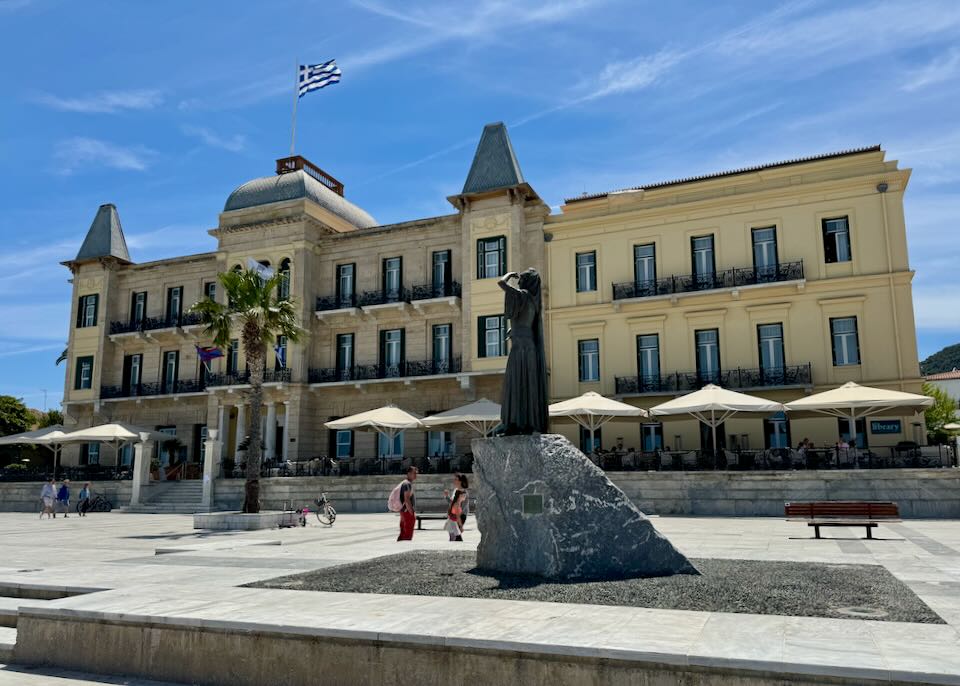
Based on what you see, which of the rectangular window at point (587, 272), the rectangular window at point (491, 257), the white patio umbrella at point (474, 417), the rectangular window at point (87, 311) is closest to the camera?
the white patio umbrella at point (474, 417)

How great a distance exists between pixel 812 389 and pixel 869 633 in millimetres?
21866

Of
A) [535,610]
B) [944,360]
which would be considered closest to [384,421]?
[535,610]

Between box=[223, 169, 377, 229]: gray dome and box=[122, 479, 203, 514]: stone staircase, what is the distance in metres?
13.0

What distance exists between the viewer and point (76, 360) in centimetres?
3853

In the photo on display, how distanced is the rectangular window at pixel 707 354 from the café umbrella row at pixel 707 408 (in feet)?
7.56

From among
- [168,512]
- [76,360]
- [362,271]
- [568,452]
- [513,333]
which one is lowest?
[168,512]

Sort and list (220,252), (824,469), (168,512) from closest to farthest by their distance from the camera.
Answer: (824,469)
(168,512)
(220,252)

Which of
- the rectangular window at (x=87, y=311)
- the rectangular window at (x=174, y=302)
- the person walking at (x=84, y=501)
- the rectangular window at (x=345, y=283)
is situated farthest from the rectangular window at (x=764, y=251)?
the rectangular window at (x=87, y=311)

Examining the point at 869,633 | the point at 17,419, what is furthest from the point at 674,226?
the point at 17,419

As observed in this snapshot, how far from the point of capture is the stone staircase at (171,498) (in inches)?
1113

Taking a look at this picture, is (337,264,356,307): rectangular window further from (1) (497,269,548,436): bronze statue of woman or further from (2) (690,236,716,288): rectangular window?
(1) (497,269,548,436): bronze statue of woman

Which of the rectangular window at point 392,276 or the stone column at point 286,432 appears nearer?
the stone column at point 286,432

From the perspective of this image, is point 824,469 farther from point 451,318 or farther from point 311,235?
point 311,235

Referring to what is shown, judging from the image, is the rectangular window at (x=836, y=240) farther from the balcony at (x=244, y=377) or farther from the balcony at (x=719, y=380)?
the balcony at (x=244, y=377)
